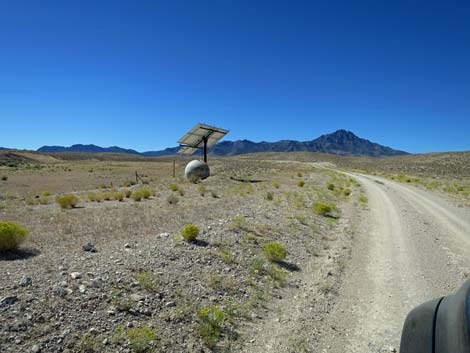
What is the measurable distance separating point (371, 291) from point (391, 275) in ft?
4.28

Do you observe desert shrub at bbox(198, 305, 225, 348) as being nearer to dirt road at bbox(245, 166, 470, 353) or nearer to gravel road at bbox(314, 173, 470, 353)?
dirt road at bbox(245, 166, 470, 353)

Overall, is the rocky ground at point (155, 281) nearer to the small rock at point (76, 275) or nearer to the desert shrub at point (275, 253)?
the small rock at point (76, 275)

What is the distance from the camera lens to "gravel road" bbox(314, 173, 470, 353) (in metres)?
5.89

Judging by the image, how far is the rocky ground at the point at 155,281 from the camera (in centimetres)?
534

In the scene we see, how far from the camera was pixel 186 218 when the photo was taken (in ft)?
47.3

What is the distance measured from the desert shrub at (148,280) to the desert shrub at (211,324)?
132 cm

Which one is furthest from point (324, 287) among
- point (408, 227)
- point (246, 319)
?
point (408, 227)

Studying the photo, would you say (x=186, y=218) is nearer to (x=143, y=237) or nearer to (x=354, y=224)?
(x=143, y=237)

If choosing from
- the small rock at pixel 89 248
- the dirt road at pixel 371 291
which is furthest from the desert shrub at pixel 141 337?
the small rock at pixel 89 248

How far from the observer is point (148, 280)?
7.24 meters

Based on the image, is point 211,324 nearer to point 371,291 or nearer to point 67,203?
point 371,291

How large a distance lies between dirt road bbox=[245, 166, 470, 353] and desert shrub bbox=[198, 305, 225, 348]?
655mm

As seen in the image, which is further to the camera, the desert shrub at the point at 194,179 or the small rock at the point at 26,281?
the desert shrub at the point at 194,179

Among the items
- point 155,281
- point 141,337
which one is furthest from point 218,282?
point 141,337
